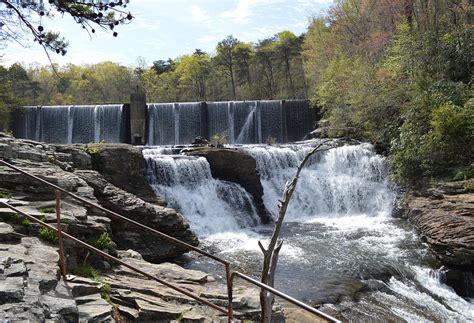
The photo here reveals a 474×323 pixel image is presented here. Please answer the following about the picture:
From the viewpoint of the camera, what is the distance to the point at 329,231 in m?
14.4

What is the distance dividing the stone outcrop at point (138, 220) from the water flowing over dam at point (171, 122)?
15.0 meters

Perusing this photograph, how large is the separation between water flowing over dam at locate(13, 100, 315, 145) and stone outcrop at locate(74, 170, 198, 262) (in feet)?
49.3

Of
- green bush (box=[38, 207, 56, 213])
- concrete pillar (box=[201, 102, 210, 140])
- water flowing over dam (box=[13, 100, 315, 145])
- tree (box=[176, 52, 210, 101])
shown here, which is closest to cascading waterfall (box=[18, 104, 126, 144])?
water flowing over dam (box=[13, 100, 315, 145])

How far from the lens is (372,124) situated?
776 inches

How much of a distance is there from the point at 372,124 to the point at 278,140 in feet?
27.3

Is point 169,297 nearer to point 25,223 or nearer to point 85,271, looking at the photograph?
point 85,271

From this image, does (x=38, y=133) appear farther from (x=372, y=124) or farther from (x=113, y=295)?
(x=113, y=295)

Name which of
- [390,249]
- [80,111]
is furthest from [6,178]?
[80,111]

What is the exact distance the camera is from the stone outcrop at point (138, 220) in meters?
10.3

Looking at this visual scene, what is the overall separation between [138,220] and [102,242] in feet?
12.2

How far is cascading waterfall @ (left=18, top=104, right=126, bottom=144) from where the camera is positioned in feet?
85.4

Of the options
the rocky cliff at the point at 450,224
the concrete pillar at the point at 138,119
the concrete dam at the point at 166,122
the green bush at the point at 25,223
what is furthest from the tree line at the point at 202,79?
the green bush at the point at 25,223

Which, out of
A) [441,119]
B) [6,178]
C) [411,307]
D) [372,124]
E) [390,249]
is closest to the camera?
[6,178]

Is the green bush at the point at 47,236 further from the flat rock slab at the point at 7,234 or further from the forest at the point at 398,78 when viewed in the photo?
the forest at the point at 398,78
